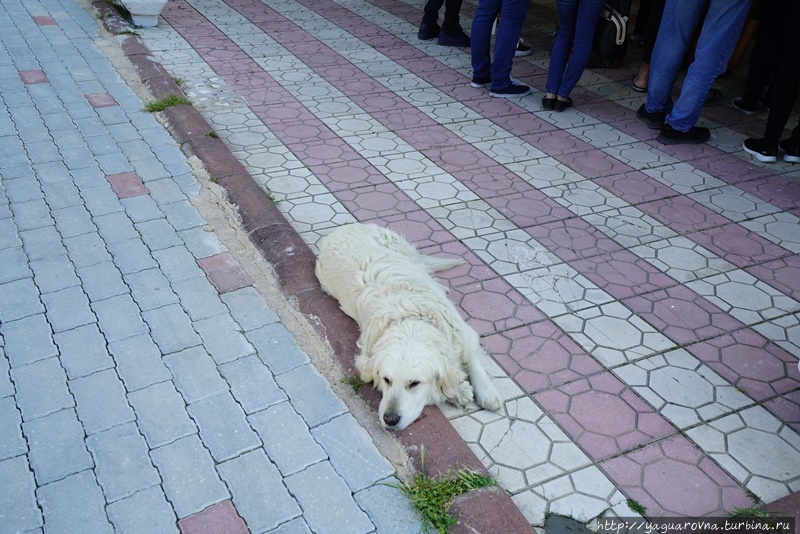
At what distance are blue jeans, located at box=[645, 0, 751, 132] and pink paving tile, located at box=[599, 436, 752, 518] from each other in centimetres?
401

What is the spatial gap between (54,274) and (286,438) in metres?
2.04

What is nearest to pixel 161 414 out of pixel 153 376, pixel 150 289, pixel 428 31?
pixel 153 376

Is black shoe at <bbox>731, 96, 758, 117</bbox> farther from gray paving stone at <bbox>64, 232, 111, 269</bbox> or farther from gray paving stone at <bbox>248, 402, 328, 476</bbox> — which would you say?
gray paving stone at <bbox>64, 232, 111, 269</bbox>

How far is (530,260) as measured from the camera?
178 inches

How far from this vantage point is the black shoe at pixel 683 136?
20.6 ft

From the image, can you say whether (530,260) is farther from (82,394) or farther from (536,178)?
(82,394)

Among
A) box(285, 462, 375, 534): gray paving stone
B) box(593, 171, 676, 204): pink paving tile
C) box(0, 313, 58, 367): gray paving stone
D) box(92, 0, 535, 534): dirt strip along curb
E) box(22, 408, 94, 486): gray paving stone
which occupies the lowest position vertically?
box(0, 313, 58, 367): gray paving stone

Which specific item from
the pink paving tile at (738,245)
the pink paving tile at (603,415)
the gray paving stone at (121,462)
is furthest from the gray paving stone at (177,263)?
the pink paving tile at (738,245)

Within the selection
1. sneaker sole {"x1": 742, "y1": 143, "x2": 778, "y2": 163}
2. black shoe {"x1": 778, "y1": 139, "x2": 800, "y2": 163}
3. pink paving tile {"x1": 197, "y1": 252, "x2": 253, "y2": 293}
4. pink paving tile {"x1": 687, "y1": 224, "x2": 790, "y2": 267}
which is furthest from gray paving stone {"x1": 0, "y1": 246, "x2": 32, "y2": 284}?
black shoe {"x1": 778, "y1": 139, "x2": 800, "y2": 163}

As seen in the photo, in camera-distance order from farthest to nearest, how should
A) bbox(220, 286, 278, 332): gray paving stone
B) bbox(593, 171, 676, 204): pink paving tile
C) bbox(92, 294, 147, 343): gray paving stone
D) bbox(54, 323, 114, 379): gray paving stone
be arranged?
bbox(593, 171, 676, 204): pink paving tile
bbox(220, 286, 278, 332): gray paving stone
bbox(92, 294, 147, 343): gray paving stone
bbox(54, 323, 114, 379): gray paving stone

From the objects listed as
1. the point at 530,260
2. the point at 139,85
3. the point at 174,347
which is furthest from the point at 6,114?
the point at 530,260

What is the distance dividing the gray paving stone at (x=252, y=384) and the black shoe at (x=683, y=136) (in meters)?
4.62

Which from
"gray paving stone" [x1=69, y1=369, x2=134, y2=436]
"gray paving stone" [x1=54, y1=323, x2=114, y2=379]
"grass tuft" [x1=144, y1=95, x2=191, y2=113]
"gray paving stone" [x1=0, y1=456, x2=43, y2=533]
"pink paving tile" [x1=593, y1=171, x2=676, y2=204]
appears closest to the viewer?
"gray paving stone" [x1=0, y1=456, x2=43, y2=533]

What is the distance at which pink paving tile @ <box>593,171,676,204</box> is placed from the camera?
17.6 feet
